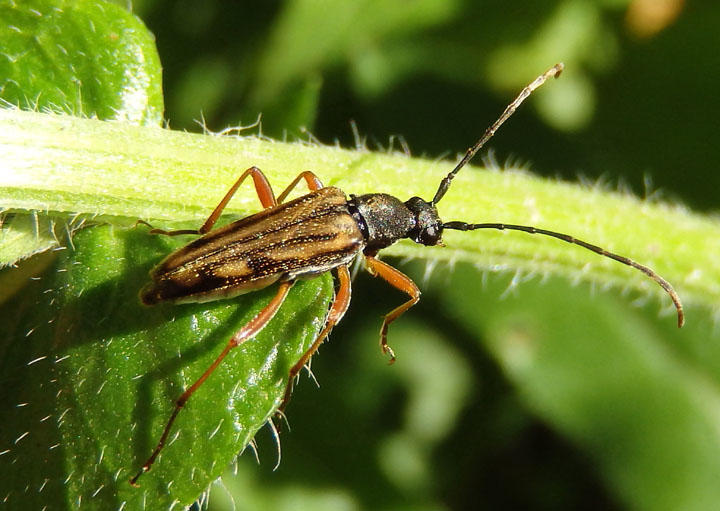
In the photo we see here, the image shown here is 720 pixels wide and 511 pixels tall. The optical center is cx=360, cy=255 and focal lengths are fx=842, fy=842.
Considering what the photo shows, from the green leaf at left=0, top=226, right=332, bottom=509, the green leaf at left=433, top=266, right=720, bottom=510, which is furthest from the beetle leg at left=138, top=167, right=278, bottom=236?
the green leaf at left=433, top=266, right=720, bottom=510

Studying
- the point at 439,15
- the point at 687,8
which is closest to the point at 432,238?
the point at 439,15

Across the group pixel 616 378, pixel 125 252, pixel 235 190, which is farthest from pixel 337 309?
pixel 616 378

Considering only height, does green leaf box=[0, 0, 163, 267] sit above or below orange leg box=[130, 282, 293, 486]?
above

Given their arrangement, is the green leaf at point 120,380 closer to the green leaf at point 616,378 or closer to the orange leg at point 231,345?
the orange leg at point 231,345

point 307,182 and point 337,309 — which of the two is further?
point 337,309

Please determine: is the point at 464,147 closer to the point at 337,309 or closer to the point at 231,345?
the point at 337,309

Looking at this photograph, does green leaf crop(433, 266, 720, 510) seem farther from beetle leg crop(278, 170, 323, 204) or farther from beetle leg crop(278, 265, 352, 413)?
beetle leg crop(278, 170, 323, 204)

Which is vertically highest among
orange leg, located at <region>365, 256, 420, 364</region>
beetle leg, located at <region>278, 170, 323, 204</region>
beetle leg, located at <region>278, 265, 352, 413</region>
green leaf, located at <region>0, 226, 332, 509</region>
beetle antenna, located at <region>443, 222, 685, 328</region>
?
beetle antenna, located at <region>443, 222, 685, 328</region>
